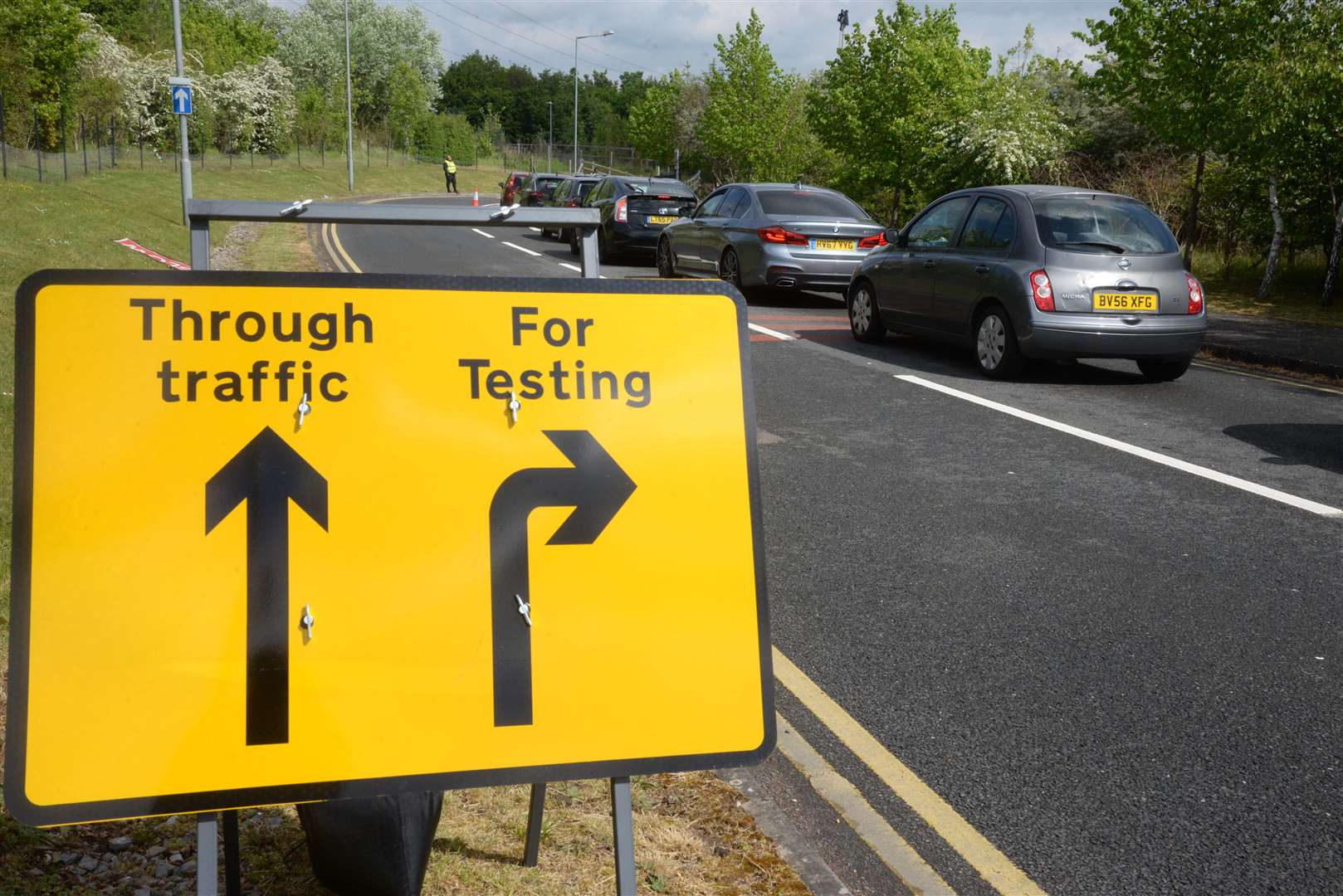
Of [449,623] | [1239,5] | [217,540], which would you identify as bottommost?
[449,623]

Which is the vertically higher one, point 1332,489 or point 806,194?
point 806,194

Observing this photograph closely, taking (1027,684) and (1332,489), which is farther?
(1332,489)

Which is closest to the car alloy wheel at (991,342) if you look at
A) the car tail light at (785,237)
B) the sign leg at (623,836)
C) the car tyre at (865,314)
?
the car tyre at (865,314)

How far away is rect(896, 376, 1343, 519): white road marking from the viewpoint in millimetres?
6765

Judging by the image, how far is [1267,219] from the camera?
64.8ft

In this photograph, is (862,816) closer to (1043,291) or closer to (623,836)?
(623,836)

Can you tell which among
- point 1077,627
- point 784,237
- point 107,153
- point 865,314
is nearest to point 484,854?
point 1077,627

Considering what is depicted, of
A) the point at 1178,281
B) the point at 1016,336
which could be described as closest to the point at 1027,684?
the point at 1016,336

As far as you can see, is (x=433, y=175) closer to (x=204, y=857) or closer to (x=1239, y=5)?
(x=1239, y=5)

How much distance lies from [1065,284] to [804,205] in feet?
22.1

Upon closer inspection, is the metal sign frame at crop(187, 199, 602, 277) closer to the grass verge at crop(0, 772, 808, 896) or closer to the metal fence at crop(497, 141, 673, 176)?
the grass verge at crop(0, 772, 808, 896)

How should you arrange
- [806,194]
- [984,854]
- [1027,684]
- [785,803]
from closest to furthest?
[984,854], [785,803], [1027,684], [806,194]

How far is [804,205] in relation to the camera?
1638cm

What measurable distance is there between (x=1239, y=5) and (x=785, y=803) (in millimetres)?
17694
